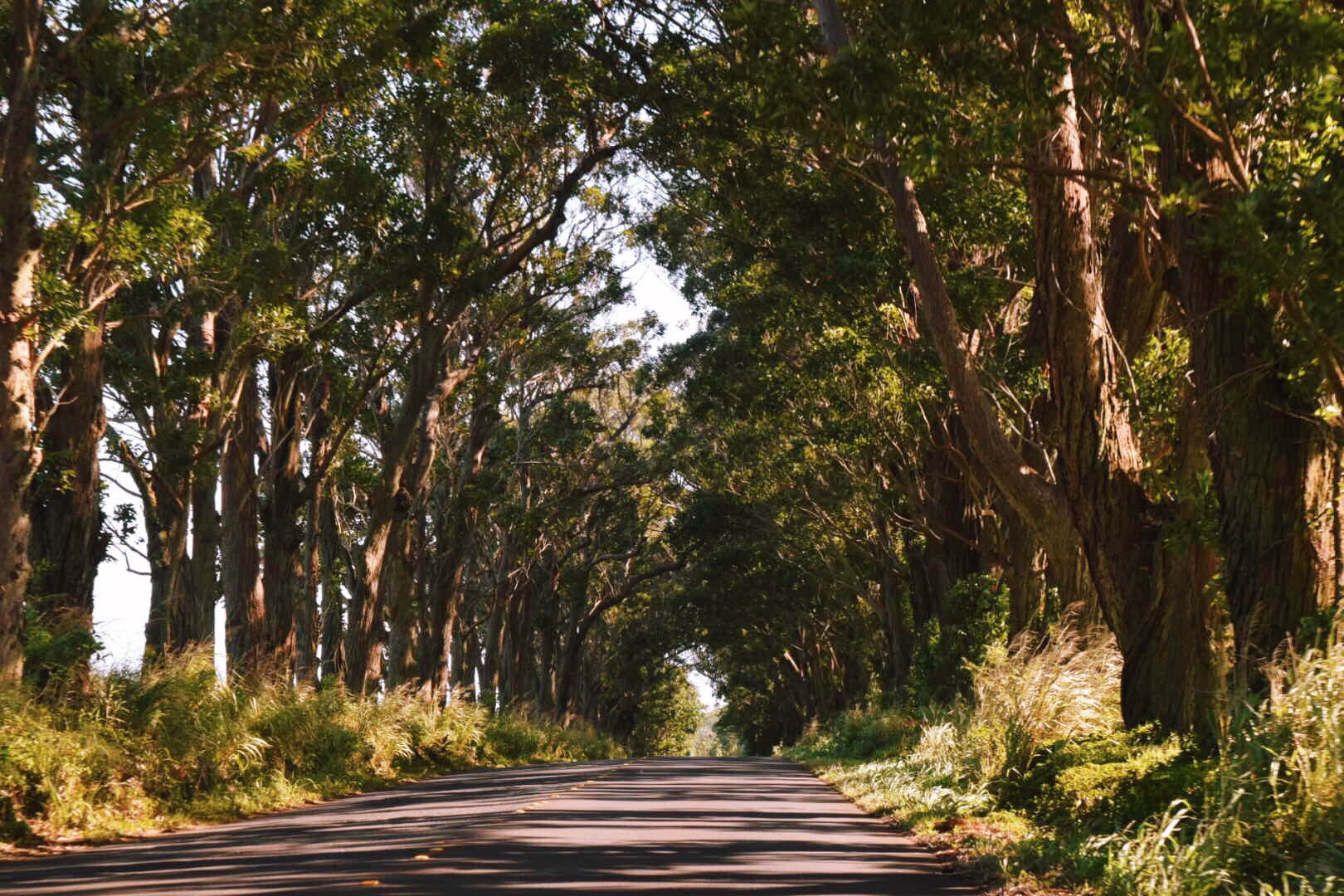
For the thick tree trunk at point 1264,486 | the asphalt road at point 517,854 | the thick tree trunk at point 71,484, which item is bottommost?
the asphalt road at point 517,854

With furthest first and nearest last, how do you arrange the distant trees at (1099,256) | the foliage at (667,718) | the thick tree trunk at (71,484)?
the foliage at (667,718) → the thick tree trunk at (71,484) → the distant trees at (1099,256)

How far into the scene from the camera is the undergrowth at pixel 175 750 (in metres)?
11.5

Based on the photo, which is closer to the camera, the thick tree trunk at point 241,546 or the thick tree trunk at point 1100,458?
the thick tree trunk at point 1100,458

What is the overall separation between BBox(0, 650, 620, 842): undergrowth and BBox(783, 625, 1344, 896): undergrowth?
7.15 meters

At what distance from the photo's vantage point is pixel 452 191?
79.6 feet

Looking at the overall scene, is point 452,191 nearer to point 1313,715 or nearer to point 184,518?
point 184,518

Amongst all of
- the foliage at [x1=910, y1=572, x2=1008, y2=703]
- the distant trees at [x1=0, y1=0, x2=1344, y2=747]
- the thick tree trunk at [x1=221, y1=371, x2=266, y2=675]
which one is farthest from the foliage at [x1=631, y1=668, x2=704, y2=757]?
the thick tree trunk at [x1=221, y1=371, x2=266, y2=675]

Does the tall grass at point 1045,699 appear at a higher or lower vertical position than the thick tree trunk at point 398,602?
lower

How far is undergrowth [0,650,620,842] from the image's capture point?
1149 centimetres

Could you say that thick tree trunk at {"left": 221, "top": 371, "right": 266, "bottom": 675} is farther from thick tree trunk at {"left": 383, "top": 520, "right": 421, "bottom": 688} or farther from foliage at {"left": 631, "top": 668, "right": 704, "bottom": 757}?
foliage at {"left": 631, "top": 668, "right": 704, "bottom": 757}

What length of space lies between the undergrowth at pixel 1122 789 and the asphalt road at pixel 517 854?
28.6 inches

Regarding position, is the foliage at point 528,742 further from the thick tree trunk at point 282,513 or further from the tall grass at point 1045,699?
the tall grass at point 1045,699

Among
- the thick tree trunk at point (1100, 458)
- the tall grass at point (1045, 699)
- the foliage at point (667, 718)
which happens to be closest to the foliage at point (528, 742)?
the tall grass at point (1045, 699)

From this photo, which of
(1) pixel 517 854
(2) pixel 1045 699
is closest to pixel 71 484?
(1) pixel 517 854
